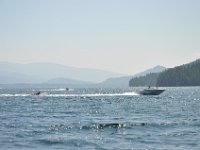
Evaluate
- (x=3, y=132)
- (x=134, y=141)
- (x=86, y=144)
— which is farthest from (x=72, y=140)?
(x=3, y=132)

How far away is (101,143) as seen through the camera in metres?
45.7

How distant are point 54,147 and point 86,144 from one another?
3628mm

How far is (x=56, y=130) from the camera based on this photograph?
57562 millimetres

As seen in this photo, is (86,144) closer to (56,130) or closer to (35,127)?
(56,130)

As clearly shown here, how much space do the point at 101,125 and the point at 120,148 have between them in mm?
21227

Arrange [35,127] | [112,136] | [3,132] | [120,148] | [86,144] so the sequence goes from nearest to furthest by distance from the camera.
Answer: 1. [120,148]
2. [86,144]
3. [112,136]
4. [3,132]
5. [35,127]

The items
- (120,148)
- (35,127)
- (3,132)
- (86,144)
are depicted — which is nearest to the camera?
(120,148)

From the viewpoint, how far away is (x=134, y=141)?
47.1 meters

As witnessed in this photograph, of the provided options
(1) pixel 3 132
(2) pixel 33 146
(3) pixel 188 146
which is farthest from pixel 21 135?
(3) pixel 188 146

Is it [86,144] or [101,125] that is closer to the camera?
[86,144]

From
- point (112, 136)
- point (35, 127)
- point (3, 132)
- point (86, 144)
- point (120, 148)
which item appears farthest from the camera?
point (35, 127)

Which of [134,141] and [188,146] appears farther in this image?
[134,141]

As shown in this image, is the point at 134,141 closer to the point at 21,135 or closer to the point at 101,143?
the point at 101,143

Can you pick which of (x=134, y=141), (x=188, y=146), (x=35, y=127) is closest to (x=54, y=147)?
(x=134, y=141)
